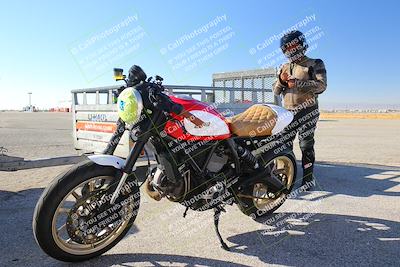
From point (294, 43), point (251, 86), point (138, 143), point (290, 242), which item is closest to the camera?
point (138, 143)

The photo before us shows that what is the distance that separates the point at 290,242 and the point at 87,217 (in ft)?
6.17

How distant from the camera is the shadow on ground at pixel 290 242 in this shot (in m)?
3.21

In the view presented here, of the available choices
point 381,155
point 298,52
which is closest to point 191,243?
point 298,52

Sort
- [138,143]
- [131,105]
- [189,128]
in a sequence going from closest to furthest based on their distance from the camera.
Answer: [131,105] < [138,143] < [189,128]

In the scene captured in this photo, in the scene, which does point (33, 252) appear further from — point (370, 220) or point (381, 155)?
point (381, 155)

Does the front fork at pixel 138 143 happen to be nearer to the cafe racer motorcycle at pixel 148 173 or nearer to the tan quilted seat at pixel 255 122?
the cafe racer motorcycle at pixel 148 173

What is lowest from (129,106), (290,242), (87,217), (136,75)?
(290,242)

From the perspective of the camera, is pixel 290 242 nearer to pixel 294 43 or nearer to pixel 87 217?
pixel 87 217

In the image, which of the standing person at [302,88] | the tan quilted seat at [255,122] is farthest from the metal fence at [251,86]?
the tan quilted seat at [255,122]

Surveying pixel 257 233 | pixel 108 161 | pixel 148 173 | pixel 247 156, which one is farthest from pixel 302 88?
pixel 108 161

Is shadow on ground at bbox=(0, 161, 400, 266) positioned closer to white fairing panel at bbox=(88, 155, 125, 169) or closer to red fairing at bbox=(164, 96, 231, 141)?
white fairing panel at bbox=(88, 155, 125, 169)

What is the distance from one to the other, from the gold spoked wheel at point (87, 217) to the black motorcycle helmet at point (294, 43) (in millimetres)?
3153

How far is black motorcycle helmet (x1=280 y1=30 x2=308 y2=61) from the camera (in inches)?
204

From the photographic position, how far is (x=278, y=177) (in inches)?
181
